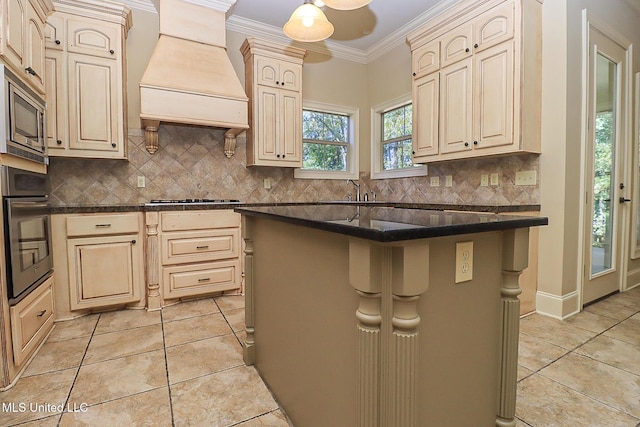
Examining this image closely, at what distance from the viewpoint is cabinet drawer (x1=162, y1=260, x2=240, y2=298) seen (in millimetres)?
2811

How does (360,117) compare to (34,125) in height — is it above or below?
above

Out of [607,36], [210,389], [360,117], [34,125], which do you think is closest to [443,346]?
[210,389]

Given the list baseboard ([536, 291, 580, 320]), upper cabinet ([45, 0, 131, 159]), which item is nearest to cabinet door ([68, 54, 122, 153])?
upper cabinet ([45, 0, 131, 159])

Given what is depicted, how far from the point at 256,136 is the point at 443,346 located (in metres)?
2.93

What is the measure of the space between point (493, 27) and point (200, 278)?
3220 millimetres

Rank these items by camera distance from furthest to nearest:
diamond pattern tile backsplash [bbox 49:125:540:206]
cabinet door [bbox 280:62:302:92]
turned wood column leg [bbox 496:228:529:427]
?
cabinet door [bbox 280:62:302:92] < diamond pattern tile backsplash [bbox 49:125:540:206] < turned wood column leg [bbox 496:228:529:427]

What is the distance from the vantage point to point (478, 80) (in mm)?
2684

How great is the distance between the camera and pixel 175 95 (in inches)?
113

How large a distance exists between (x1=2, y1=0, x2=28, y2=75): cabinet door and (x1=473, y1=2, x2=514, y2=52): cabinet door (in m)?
3.13

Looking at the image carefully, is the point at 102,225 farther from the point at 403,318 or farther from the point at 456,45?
the point at 456,45

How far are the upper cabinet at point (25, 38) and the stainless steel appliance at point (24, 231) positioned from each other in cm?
60

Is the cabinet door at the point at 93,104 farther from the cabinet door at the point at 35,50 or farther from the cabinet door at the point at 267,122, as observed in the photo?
the cabinet door at the point at 267,122

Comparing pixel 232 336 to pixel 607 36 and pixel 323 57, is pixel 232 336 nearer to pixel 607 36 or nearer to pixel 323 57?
pixel 323 57
